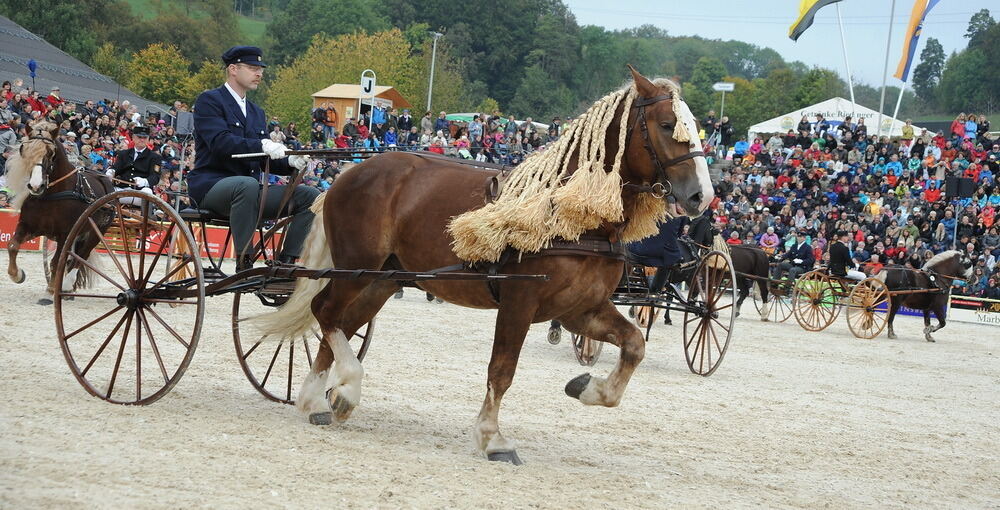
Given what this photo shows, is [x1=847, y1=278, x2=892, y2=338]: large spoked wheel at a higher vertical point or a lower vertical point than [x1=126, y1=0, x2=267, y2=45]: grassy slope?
lower

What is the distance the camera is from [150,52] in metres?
63.8

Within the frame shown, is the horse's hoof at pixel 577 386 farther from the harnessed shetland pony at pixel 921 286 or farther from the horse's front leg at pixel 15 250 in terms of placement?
the harnessed shetland pony at pixel 921 286

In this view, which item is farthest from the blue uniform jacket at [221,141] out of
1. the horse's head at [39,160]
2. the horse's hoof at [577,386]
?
the horse's head at [39,160]

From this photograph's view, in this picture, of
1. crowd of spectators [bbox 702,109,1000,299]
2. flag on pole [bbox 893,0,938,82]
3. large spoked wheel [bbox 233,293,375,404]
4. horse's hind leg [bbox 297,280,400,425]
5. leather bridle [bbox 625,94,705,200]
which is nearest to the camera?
leather bridle [bbox 625,94,705,200]

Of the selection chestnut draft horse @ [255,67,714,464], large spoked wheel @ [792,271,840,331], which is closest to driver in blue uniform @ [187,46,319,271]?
chestnut draft horse @ [255,67,714,464]

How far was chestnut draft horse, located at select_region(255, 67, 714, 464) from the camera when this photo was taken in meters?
5.48

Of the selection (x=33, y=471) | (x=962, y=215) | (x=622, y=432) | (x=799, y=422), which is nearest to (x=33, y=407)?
(x=33, y=471)

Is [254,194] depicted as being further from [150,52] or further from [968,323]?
[150,52]

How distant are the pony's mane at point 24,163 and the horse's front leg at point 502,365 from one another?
790 centimetres

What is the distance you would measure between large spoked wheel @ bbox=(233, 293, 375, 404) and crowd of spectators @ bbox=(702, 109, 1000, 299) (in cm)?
1742

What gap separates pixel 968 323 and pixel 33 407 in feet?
77.5

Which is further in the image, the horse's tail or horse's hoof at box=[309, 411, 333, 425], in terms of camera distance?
the horse's tail

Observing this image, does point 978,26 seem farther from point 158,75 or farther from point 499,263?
point 499,263

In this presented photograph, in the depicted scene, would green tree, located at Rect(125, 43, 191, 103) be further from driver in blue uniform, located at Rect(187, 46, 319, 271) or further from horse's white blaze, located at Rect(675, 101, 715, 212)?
horse's white blaze, located at Rect(675, 101, 715, 212)
